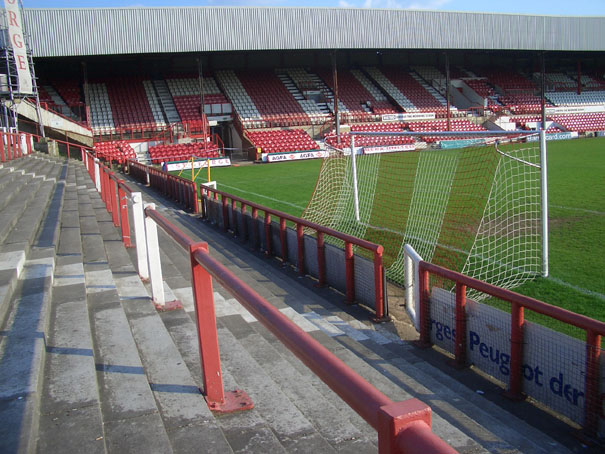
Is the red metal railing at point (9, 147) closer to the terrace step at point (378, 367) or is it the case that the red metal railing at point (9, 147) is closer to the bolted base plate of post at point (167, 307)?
the terrace step at point (378, 367)

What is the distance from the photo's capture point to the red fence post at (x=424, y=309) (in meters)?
5.54

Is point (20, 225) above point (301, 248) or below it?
above

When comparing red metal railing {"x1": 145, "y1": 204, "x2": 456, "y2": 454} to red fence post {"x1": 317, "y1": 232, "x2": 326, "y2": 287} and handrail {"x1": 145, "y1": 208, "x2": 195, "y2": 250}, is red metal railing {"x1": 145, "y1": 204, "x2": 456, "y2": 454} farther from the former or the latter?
red fence post {"x1": 317, "y1": 232, "x2": 326, "y2": 287}

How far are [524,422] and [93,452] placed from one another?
3027 mm

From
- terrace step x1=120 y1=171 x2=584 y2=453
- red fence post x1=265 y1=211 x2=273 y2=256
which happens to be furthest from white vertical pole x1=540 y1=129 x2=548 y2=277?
red fence post x1=265 y1=211 x2=273 y2=256

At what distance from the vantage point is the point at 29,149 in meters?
20.4

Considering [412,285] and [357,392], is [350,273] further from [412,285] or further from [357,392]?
[357,392]

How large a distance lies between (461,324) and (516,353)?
2.33ft

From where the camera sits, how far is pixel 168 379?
10.4ft

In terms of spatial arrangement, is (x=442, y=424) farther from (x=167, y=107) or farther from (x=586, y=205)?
(x=167, y=107)

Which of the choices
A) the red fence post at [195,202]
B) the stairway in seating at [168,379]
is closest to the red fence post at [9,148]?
the red fence post at [195,202]

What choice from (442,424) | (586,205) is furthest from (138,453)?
(586,205)

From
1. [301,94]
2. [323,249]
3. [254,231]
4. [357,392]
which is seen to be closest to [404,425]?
[357,392]

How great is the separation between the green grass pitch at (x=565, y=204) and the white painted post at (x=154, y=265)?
3917mm
